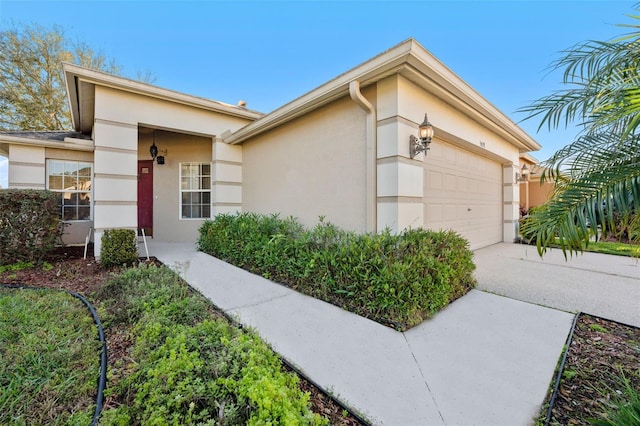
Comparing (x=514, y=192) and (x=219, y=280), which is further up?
(x=514, y=192)

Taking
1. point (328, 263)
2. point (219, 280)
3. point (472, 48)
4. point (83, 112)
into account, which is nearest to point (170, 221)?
point (83, 112)

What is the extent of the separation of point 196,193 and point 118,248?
287 centimetres

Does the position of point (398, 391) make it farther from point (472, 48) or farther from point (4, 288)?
point (472, 48)

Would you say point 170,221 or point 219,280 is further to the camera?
point 170,221

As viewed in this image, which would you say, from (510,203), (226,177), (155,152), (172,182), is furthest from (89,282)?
(510,203)

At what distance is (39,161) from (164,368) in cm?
844

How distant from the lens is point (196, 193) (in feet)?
24.9

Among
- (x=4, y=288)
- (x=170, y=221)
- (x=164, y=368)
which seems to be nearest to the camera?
(x=164, y=368)

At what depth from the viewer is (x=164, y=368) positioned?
182 cm

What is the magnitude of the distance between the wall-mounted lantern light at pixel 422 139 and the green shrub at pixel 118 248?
18.3 feet

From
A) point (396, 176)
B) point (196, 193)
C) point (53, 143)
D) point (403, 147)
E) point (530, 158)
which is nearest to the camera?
point (396, 176)

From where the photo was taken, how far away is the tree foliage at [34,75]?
36.7 ft

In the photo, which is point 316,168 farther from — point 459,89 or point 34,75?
point 34,75

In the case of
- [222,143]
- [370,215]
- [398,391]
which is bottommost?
[398,391]
